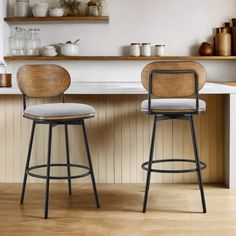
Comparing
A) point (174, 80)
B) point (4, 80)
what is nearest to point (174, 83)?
point (174, 80)

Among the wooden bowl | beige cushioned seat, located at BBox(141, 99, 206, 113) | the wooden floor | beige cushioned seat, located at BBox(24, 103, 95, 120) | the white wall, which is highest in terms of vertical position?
the white wall

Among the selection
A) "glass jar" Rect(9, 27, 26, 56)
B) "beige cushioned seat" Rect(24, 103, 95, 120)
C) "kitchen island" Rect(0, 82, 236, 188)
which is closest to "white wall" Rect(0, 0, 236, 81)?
"glass jar" Rect(9, 27, 26, 56)

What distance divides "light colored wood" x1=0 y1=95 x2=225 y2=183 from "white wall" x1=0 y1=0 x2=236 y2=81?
181 cm

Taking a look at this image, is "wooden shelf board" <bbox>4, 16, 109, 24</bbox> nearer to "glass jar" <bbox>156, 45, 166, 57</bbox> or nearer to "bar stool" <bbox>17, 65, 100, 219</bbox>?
"glass jar" <bbox>156, 45, 166, 57</bbox>

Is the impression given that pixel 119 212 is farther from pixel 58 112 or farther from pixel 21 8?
pixel 21 8

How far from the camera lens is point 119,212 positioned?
3299 millimetres

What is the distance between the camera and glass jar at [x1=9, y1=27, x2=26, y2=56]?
553cm

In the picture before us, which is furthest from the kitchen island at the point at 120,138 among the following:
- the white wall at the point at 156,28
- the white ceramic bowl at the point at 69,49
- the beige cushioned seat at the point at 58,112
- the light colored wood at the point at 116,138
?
the white wall at the point at 156,28

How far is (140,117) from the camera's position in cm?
401

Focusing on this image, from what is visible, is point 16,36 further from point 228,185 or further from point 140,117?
point 228,185

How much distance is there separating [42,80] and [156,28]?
246 centimetres

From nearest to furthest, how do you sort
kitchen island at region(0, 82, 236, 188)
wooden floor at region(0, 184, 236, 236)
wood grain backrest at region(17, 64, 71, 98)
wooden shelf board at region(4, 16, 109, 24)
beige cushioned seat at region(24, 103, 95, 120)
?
wooden floor at region(0, 184, 236, 236)
beige cushioned seat at region(24, 103, 95, 120)
wood grain backrest at region(17, 64, 71, 98)
kitchen island at region(0, 82, 236, 188)
wooden shelf board at region(4, 16, 109, 24)

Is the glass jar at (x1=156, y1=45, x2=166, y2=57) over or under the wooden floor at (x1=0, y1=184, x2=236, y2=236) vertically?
over

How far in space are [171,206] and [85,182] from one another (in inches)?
35.0
